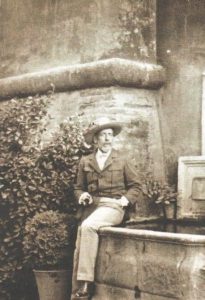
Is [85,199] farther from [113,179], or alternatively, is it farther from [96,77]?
[96,77]

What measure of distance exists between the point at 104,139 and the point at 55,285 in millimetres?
1654

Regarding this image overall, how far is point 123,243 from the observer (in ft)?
17.0

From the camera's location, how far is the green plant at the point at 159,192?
22.5 feet

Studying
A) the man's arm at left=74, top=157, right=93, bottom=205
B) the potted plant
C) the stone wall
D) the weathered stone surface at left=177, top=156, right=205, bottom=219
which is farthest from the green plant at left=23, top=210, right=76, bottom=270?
the stone wall

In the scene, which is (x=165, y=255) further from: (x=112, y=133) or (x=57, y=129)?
(x=57, y=129)

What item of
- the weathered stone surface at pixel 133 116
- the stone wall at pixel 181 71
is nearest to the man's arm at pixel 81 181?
the weathered stone surface at pixel 133 116

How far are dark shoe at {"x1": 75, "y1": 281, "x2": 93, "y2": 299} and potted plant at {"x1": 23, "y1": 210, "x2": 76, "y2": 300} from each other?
0.58 metres

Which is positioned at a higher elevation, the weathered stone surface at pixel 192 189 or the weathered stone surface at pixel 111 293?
the weathered stone surface at pixel 192 189

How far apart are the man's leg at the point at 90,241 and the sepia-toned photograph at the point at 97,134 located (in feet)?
0.13

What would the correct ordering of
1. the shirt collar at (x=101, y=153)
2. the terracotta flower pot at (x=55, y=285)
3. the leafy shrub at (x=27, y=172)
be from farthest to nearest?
1. the leafy shrub at (x=27, y=172)
2. the shirt collar at (x=101, y=153)
3. the terracotta flower pot at (x=55, y=285)

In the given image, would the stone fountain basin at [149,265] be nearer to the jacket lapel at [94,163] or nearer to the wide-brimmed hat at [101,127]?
the jacket lapel at [94,163]

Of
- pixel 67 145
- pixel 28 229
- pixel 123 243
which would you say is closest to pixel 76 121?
pixel 67 145

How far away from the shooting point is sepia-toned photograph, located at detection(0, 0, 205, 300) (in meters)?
6.04

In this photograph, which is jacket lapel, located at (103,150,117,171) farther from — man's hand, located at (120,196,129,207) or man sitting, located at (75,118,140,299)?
man's hand, located at (120,196,129,207)
